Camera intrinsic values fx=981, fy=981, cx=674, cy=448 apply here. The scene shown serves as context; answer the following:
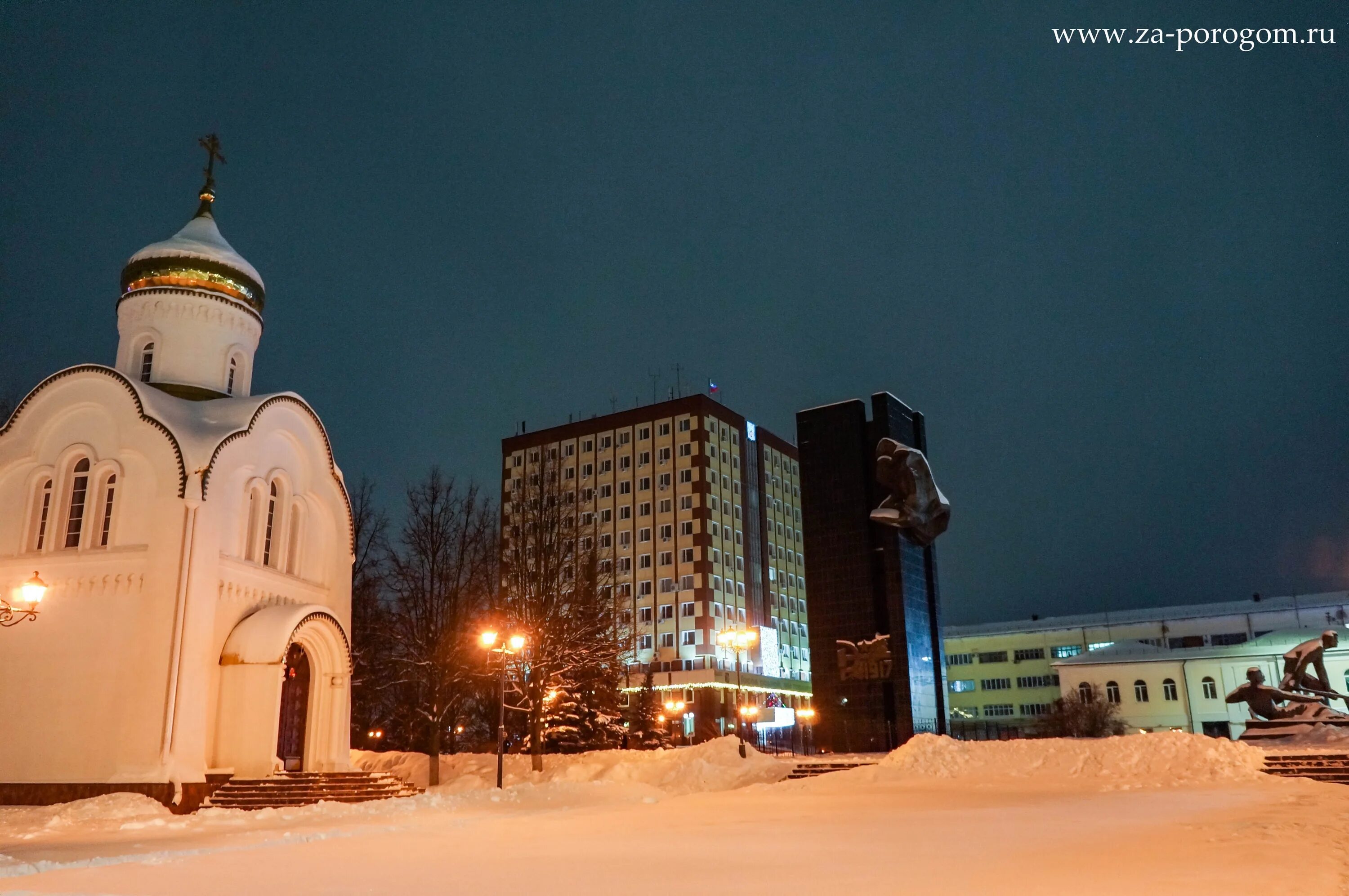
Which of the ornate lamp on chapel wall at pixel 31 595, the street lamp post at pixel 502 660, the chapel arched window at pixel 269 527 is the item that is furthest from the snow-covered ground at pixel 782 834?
the chapel arched window at pixel 269 527

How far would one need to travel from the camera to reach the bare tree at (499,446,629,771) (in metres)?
29.0

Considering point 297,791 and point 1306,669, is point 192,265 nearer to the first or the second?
point 297,791

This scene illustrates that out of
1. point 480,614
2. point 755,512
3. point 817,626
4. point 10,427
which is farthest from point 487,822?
point 755,512

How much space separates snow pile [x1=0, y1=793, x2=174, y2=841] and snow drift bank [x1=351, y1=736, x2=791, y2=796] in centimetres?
685

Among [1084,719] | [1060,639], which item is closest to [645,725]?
[1084,719]

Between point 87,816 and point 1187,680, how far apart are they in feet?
185

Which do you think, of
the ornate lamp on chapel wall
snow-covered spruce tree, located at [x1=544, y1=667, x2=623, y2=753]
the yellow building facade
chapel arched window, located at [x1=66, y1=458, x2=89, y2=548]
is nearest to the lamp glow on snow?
the ornate lamp on chapel wall

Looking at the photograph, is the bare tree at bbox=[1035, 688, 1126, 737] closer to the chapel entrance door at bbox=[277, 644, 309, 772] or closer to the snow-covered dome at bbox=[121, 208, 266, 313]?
the chapel entrance door at bbox=[277, 644, 309, 772]

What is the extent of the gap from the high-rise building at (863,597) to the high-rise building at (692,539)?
103 feet

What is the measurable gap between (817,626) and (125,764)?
2293 cm

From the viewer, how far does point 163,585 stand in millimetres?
20047

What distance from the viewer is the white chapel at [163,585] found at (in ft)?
64.4

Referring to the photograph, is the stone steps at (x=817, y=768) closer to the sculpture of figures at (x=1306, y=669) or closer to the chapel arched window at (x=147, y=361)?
the sculpture of figures at (x=1306, y=669)

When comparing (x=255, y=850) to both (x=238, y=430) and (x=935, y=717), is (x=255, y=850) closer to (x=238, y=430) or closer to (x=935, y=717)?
(x=238, y=430)
